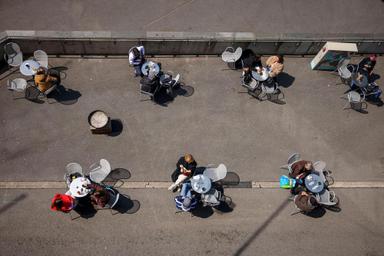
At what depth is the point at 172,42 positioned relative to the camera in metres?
13.5

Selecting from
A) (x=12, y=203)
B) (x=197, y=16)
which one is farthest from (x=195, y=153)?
(x=197, y=16)

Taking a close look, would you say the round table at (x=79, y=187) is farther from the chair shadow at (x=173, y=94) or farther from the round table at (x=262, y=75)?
the round table at (x=262, y=75)

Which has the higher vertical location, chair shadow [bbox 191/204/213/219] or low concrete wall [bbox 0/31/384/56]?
low concrete wall [bbox 0/31/384/56]

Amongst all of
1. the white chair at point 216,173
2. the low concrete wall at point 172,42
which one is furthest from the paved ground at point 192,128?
the white chair at point 216,173

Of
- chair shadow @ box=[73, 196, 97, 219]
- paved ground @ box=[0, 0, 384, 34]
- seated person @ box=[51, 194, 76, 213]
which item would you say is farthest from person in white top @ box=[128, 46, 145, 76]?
seated person @ box=[51, 194, 76, 213]

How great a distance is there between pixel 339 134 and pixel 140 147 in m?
7.26

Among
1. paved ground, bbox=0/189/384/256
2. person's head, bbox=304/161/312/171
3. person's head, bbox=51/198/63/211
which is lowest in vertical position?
paved ground, bbox=0/189/384/256

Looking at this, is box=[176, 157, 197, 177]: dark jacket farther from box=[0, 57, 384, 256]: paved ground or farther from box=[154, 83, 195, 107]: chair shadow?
box=[154, 83, 195, 107]: chair shadow

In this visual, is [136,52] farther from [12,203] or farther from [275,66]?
[12,203]

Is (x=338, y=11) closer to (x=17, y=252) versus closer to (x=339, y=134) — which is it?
(x=339, y=134)

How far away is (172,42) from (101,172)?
5659 mm

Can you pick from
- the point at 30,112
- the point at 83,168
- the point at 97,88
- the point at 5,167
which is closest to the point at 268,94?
the point at 97,88

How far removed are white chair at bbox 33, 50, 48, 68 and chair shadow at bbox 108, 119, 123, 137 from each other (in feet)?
10.5

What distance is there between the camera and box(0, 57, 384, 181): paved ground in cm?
1173
